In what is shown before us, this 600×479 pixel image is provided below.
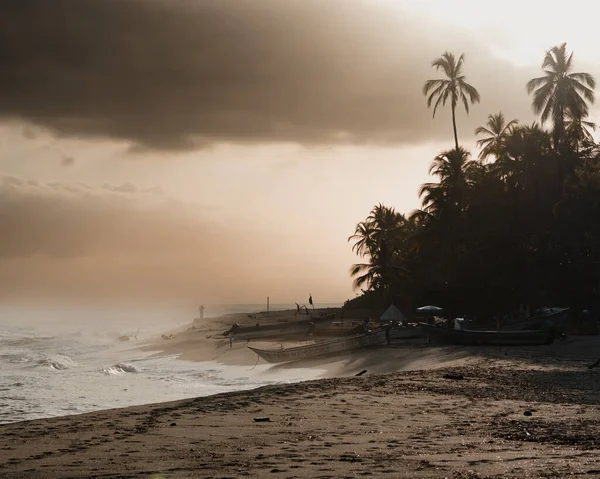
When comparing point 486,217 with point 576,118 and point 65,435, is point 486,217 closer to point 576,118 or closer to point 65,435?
point 576,118

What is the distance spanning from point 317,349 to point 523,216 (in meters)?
22.2

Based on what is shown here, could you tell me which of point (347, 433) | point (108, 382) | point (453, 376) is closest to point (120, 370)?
point (108, 382)

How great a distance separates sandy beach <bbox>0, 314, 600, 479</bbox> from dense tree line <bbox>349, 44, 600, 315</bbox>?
27.9 metres

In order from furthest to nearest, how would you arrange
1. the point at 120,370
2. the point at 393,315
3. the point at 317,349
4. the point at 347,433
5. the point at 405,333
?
1. the point at 393,315
2. the point at 405,333
3. the point at 120,370
4. the point at 317,349
5. the point at 347,433

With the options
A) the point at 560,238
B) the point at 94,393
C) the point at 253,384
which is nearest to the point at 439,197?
the point at 560,238

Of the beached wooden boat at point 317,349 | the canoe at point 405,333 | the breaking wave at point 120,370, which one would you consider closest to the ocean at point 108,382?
the breaking wave at point 120,370

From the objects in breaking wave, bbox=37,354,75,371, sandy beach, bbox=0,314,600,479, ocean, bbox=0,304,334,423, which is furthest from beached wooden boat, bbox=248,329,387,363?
sandy beach, bbox=0,314,600,479

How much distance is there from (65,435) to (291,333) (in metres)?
45.7

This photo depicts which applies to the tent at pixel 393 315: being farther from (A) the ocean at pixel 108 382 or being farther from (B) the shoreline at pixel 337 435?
(B) the shoreline at pixel 337 435

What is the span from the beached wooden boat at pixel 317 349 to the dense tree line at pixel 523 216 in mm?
15312

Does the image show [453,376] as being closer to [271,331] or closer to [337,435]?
[337,435]

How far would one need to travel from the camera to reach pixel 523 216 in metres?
51.2

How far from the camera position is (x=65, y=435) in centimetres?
1275

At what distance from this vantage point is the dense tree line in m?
48.6
